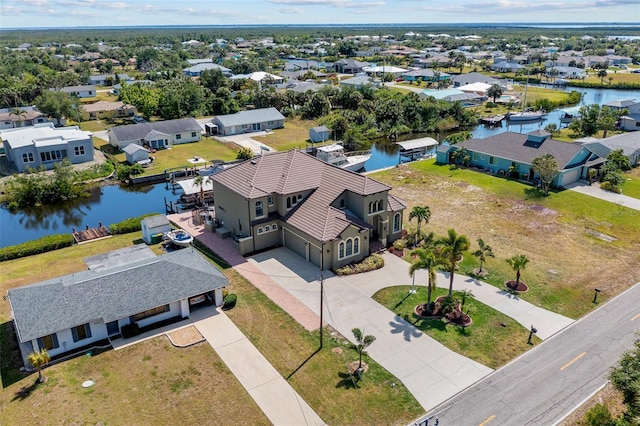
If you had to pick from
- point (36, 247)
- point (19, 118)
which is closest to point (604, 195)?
point (36, 247)

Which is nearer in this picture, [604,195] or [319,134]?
[604,195]

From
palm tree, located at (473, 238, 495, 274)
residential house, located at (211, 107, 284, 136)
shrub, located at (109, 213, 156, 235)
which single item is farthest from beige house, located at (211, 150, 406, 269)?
residential house, located at (211, 107, 284, 136)

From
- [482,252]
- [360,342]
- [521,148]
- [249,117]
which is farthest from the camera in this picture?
[249,117]

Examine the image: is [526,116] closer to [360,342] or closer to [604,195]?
[604,195]

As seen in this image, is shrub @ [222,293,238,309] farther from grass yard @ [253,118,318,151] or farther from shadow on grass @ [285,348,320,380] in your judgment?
grass yard @ [253,118,318,151]

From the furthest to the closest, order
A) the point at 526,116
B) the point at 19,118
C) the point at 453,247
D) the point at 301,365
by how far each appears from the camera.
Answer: the point at 526,116
the point at 19,118
the point at 453,247
the point at 301,365

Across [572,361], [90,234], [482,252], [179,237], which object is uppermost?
[482,252]

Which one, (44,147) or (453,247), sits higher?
(453,247)

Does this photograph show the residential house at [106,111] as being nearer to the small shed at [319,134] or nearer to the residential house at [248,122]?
the residential house at [248,122]
